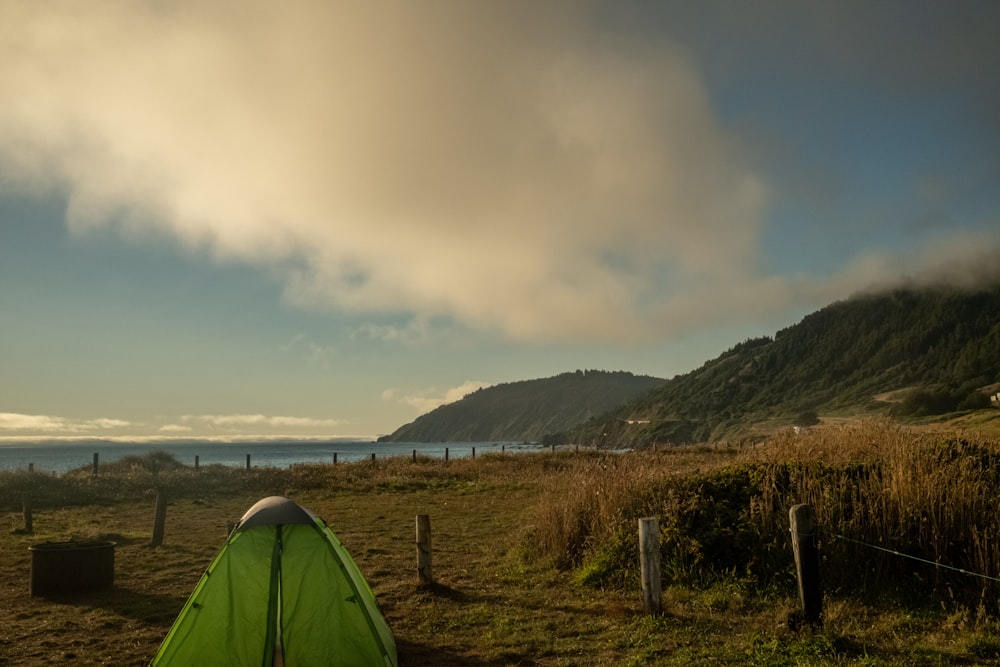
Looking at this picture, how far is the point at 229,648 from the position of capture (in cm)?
800

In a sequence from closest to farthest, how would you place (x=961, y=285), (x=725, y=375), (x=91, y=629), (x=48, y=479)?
1. (x=91, y=629)
2. (x=48, y=479)
3. (x=961, y=285)
4. (x=725, y=375)

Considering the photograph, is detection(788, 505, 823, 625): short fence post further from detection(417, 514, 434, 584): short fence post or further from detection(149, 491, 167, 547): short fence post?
detection(149, 491, 167, 547): short fence post

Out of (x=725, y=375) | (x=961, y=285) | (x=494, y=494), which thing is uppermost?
(x=961, y=285)

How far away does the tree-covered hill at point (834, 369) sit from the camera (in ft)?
379

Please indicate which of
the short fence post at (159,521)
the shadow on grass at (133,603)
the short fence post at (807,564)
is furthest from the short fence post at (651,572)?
the short fence post at (159,521)

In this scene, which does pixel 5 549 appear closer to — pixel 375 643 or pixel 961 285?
pixel 375 643

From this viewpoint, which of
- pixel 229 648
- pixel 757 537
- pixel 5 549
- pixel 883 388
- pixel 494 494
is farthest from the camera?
pixel 883 388

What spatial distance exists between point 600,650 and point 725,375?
165m

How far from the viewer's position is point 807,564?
27.6ft

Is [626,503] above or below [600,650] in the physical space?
above

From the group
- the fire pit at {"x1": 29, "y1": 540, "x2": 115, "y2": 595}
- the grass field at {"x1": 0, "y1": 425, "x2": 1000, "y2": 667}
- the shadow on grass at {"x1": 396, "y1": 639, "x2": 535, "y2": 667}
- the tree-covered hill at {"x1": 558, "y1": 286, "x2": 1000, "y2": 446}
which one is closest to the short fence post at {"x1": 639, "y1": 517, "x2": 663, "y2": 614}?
the grass field at {"x1": 0, "y1": 425, "x2": 1000, "y2": 667}

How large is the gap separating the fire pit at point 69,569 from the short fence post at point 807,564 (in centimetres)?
1226

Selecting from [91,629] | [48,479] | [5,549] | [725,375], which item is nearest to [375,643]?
[91,629]

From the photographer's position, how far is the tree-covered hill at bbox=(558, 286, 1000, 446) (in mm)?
115375
